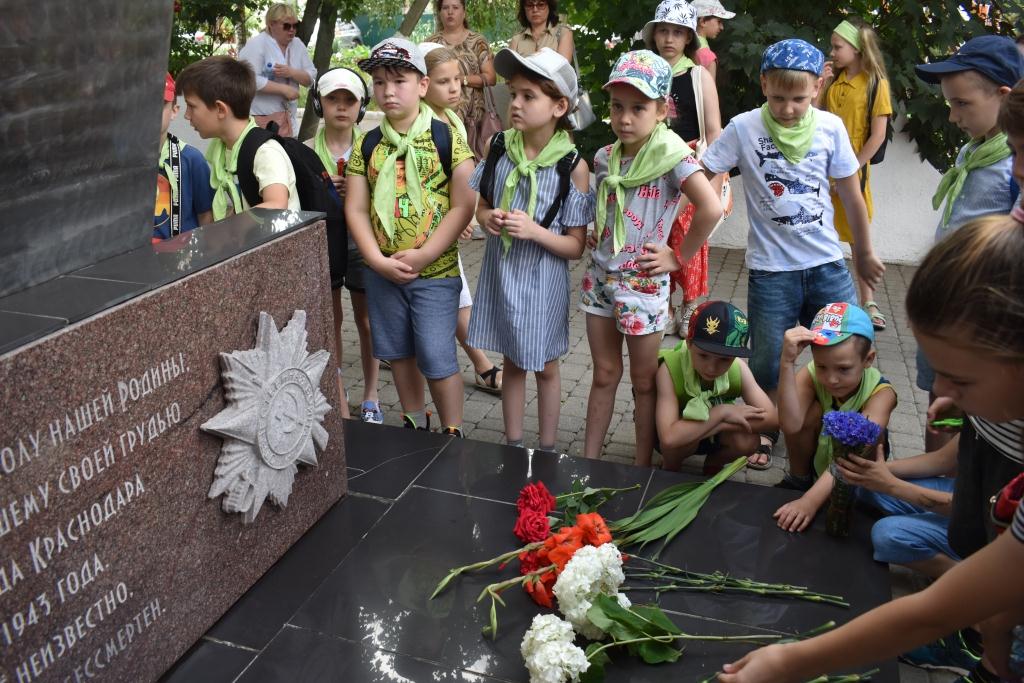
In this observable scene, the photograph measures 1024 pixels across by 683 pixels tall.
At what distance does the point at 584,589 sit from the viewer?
257 cm

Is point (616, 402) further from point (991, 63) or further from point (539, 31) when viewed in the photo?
point (539, 31)

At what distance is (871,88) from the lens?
6.25 meters

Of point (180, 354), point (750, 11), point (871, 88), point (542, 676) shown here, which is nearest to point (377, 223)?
point (180, 354)

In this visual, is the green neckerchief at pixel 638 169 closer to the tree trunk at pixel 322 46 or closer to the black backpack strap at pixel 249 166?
the black backpack strap at pixel 249 166

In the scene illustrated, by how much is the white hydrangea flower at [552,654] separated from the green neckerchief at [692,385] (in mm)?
1589

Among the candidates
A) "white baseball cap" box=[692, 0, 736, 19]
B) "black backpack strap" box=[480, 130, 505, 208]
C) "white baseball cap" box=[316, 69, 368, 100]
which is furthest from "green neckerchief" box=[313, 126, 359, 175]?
"white baseball cap" box=[692, 0, 736, 19]

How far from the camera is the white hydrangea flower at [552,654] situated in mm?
2361

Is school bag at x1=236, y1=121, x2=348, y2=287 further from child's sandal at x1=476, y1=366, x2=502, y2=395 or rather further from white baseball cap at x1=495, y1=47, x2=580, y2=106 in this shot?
child's sandal at x1=476, y1=366, x2=502, y2=395

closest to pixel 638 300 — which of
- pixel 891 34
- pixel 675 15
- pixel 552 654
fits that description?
pixel 552 654

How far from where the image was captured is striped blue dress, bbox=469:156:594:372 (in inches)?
153

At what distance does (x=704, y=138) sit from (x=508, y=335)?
2.86m

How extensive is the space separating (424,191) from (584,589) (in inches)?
80.4

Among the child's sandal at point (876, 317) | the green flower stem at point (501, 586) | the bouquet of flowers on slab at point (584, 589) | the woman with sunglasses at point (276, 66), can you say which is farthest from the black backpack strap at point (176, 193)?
the child's sandal at point (876, 317)

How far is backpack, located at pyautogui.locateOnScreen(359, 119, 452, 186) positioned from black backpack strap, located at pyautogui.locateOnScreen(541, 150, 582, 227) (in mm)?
496
